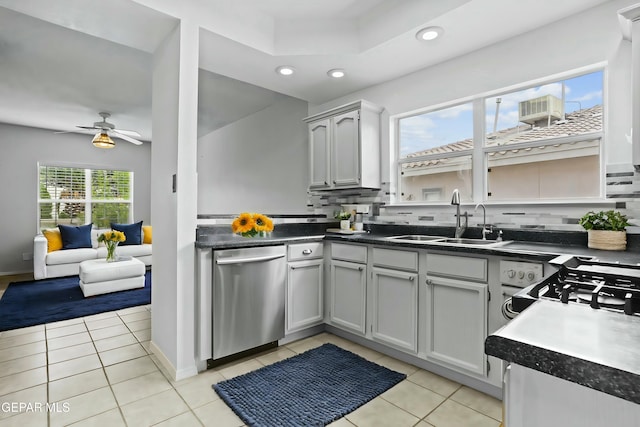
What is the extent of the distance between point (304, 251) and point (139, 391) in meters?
1.51

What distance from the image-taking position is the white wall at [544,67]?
208 cm

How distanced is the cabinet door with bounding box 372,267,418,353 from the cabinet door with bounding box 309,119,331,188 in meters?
1.35

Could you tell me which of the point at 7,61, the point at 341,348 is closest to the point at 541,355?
the point at 341,348

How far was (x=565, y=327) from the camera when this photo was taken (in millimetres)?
648

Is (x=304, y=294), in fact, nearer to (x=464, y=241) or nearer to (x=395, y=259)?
(x=395, y=259)

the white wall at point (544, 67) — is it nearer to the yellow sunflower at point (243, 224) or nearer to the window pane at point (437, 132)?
the window pane at point (437, 132)

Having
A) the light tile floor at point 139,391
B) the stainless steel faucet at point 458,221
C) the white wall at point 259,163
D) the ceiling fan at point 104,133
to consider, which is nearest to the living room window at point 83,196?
the ceiling fan at point 104,133

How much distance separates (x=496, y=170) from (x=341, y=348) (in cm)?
194

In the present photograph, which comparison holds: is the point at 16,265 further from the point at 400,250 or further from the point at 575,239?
the point at 575,239

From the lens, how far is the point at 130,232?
19.7ft

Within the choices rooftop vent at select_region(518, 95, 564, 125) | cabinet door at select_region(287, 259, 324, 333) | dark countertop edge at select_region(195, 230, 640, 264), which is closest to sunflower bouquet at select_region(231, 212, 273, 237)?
dark countertop edge at select_region(195, 230, 640, 264)

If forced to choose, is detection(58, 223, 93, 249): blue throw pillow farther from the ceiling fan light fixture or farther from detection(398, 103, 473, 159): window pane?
detection(398, 103, 473, 159): window pane

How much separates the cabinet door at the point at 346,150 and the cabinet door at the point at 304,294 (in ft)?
2.95

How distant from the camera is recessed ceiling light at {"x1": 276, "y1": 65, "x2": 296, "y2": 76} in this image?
10.1 feet
